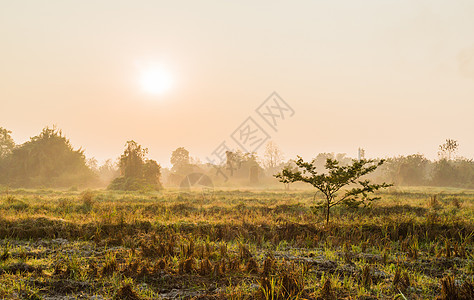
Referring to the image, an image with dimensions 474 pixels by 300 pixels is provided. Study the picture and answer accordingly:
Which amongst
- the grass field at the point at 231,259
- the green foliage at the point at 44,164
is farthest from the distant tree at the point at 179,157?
the grass field at the point at 231,259

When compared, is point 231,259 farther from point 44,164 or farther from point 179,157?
point 179,157

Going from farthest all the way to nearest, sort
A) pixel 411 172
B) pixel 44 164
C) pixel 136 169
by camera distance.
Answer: pixel 411 172 → pixel 44 164 → pixel 136 169

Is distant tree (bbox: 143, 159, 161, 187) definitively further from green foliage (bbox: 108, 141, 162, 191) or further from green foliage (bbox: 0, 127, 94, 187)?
green foliage (bbox: 0, 127, 94, 187)

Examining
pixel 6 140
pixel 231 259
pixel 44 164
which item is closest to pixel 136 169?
pixel 44 164

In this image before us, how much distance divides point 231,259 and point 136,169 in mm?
27266

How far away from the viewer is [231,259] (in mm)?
6023

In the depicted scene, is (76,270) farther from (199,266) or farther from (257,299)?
(257,299)

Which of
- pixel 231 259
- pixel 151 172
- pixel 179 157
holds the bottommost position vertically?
pixel 231 259

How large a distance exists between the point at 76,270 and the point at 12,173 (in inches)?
1618

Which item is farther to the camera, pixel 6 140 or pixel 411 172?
pixel 6 140

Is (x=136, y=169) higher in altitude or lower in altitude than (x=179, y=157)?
lower

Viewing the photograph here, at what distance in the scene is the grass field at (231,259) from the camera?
4.57 m

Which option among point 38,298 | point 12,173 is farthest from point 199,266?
point 12,173

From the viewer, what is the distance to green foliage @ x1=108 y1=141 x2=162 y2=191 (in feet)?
95.3
